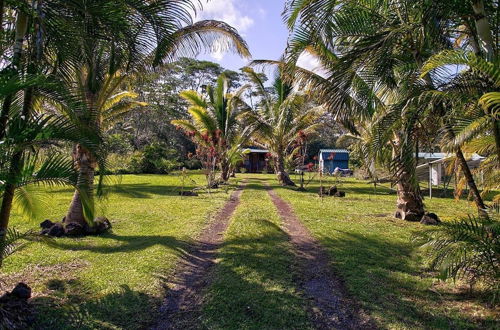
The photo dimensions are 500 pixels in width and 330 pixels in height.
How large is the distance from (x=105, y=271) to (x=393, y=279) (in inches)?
155

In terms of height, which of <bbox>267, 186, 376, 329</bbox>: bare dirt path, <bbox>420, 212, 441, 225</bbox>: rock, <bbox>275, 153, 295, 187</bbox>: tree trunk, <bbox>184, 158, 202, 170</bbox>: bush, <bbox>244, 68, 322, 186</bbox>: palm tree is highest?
<bbox>244, 68, 322, 186</bbox>: palm tree

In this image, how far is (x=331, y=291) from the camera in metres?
4.11

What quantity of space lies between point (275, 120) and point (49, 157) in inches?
571

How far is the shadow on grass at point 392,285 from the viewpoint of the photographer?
3.42 meters

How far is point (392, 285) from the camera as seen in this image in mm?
4309

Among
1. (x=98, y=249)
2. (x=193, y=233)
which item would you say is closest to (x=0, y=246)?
(x=98, y=249)

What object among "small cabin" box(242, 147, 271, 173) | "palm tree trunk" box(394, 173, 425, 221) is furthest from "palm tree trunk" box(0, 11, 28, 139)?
"small cabin" box(242, 147, 271, 173)

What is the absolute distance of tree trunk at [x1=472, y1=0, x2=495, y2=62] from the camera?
3703 mm

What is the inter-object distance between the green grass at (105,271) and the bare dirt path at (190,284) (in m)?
0.15

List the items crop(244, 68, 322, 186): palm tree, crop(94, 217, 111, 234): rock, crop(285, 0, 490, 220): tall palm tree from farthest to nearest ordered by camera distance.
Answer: crop(244, 68, 322, 186): palm tree → crop(94, 217, 111, 234): rock → crop(285, 0, 490, 220): tall palm tree

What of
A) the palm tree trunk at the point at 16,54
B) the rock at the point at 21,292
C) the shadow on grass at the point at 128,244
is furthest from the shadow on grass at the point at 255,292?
the palm tree trunk at the point at 16,54

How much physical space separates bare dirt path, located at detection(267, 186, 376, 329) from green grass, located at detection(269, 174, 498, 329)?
0.45 ft

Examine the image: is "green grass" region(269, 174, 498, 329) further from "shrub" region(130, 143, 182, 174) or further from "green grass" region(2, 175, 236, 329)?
"shrub" region(130, 143, 182, 174)

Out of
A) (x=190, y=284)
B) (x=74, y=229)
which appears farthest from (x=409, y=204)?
(x=74, y=229)
